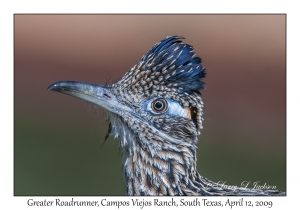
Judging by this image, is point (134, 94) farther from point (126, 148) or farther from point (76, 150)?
point (76, 150)

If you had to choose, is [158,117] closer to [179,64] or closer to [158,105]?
[158,105]

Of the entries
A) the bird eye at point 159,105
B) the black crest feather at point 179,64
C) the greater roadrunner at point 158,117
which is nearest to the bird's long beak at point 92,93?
the greater roadrunner at point 158,117

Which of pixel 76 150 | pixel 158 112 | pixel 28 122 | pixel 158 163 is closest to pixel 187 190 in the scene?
pixel 158 163

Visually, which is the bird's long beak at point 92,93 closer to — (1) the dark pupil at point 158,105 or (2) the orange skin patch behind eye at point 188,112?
(1) the dark pupil at point 158,105

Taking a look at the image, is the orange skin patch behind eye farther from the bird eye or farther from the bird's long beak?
the bird's long beak

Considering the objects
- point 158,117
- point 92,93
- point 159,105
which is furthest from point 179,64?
point 92,93

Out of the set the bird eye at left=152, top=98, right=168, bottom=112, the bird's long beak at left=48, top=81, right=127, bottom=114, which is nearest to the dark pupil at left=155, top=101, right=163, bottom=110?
the bird eye at left=152, top=98, right=168, bottom=112
